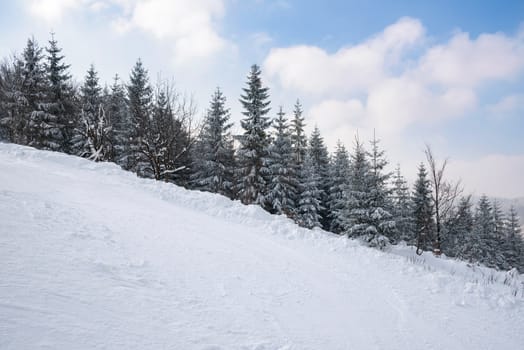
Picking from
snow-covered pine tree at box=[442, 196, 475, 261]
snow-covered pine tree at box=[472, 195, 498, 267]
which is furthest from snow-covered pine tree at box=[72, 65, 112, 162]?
snow-covered pine tree at box=[472, 195, 498, 267]

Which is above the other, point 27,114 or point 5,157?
point 27,114

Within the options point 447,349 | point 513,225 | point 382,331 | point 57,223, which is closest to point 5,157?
point 57,223

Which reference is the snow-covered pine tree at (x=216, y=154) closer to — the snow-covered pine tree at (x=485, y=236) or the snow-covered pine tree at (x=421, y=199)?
the snow-covered pine tree at (x=421, y=199)

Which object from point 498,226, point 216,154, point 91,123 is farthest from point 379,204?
point 498,226

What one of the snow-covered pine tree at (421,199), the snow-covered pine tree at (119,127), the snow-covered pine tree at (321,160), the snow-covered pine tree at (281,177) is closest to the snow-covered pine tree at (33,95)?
the snow-covered pine tree at (119,127)

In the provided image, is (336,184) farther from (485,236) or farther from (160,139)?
(485,236)

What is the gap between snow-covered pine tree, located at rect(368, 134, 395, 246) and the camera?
58.6ft

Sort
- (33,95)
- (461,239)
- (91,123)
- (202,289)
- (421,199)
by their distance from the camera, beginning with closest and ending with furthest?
(202,289), (91,123), (33,95), (421,199), (461,239)

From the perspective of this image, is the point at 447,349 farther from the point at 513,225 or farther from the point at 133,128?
the point at 513,225

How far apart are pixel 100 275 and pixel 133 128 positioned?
21.7 meters

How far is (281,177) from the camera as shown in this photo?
24.3 m

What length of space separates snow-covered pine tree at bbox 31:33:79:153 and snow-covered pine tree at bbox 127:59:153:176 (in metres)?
4.66

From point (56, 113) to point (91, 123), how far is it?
20.7 feet

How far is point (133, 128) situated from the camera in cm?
2284
